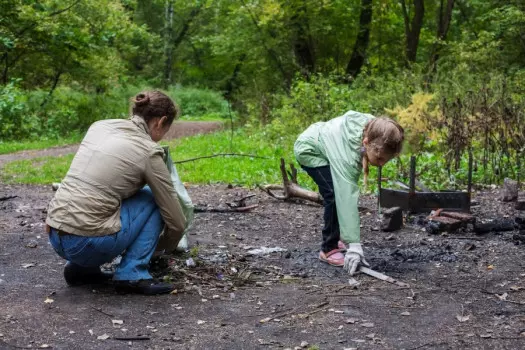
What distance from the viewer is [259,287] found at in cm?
410

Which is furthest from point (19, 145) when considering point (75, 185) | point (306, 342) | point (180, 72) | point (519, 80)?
point (180, 72)

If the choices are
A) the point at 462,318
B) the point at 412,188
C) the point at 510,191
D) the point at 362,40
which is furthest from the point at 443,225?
the point at 362,40

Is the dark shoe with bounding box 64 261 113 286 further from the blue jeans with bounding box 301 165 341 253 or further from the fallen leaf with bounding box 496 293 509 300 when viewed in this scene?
the fallen leaf with bounding box 496 293 509 300

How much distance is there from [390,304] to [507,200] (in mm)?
3577

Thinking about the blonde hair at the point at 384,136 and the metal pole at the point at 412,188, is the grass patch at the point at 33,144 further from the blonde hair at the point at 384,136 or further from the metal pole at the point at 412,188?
the blonde hair at the point at 384,136

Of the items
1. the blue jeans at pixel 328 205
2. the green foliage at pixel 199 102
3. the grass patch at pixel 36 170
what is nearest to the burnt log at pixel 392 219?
the blue jeans at pixel 328 205

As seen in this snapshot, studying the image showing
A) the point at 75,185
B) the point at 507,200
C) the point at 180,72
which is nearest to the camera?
the point at 75,185

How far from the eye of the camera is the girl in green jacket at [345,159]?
4.08m

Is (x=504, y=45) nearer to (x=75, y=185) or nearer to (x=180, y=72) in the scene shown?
(x=75, y=185)

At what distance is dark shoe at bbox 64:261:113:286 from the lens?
154 inches

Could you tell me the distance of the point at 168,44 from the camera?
34531mm

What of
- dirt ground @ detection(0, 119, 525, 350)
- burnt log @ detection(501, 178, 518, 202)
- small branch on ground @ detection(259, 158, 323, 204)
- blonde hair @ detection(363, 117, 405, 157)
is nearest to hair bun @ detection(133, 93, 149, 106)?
dirt ground @ detection(0, 119, 525, 350)

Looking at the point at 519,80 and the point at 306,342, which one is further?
the point at 519,80

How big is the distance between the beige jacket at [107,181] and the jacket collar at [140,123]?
0.06 ft
